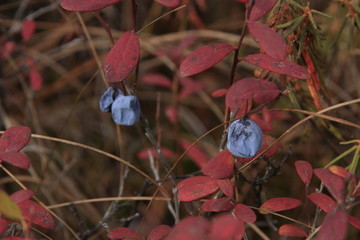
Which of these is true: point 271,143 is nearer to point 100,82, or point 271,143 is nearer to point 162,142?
point 162,142

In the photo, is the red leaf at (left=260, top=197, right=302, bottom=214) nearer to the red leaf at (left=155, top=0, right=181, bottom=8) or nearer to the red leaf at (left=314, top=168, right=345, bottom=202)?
the red leaf at (left=314, top=168, right=345, bottom=202)

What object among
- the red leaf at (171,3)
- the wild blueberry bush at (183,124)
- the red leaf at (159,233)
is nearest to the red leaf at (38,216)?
the wild blueberry bush at (183,124)

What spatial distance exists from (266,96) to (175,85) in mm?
971

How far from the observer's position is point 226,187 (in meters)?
0.85

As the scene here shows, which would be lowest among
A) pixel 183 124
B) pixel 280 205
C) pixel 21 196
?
pixel 183 124

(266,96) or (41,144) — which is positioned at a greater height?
(266,96)

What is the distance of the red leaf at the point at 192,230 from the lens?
586 millimetres

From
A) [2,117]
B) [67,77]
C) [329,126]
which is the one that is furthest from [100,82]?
[329,126]

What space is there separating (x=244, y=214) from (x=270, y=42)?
27 cm

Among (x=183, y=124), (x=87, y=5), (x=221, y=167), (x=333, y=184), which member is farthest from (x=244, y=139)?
(x=183, y=124)

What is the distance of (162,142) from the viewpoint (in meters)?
2.09

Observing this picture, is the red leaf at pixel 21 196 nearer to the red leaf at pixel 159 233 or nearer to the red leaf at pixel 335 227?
the red leaf at pixel 159 233

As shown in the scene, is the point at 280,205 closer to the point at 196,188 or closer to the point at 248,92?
the point at 196,188


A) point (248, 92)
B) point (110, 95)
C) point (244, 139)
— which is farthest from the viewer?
point (110, 95)
